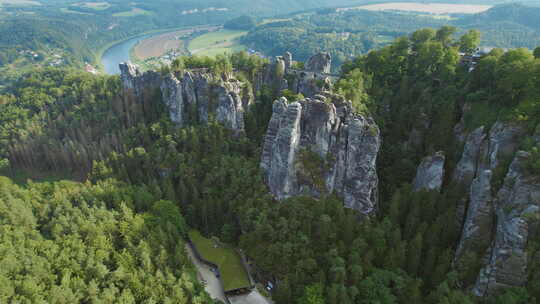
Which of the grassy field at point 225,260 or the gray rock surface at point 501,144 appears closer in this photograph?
the gray rock surface at point 501,144

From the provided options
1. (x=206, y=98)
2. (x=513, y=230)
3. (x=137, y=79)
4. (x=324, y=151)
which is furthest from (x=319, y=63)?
(x=513, y=230)

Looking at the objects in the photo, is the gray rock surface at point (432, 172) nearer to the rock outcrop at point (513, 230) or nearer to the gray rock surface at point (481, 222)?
the gray rock surface at point (481, 222)

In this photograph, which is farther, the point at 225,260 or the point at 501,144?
the point at 225,260

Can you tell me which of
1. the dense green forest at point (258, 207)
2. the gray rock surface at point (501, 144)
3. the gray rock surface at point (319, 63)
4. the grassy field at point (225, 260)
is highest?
the gray rock surface at point (319, 63)

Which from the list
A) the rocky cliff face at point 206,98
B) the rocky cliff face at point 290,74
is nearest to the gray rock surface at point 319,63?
the rocky cliff face at point 290,74

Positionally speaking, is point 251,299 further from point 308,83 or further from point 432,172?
point 308,83
